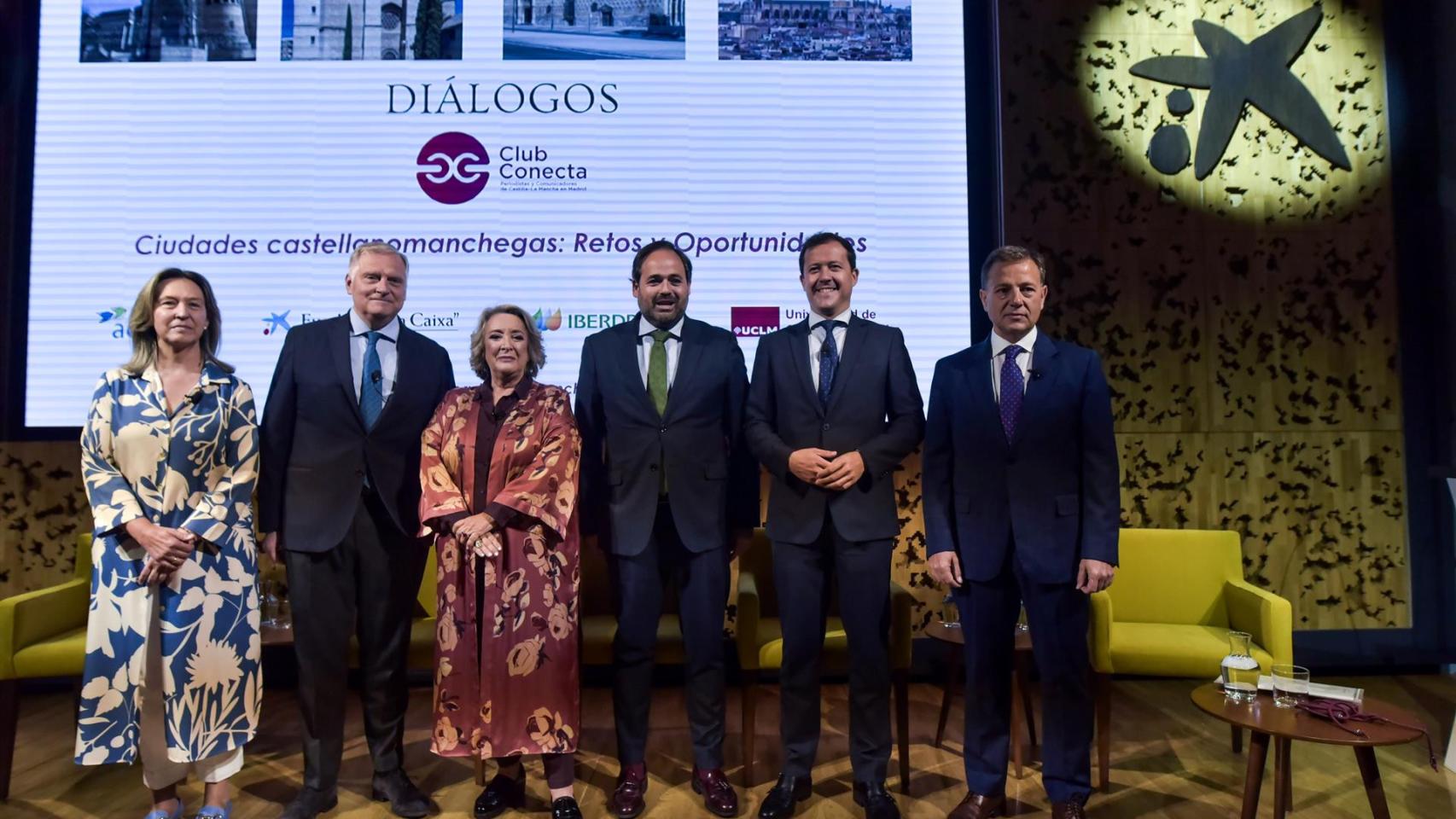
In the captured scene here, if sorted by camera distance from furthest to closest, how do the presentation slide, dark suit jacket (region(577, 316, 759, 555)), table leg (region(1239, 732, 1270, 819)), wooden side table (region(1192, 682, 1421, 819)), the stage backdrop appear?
the stage backdrop
the presentation slide
dark suit jacket (region(577, 316, 759, 555))
table leg (region(1239, 732, 1270, 819))
wooden side table (region(1192, 682, 1421, 819))

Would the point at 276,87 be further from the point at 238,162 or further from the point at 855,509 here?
the point at 855,509

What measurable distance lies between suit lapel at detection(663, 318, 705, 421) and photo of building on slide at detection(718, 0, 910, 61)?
6.30ft

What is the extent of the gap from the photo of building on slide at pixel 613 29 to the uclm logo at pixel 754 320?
1235 mm

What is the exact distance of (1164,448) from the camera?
14.0 ft

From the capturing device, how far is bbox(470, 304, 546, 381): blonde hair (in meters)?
2.66

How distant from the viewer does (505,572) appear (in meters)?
2.56

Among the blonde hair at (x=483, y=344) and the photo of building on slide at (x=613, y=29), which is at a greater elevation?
the photo of building on slide at (x=613, y=29)

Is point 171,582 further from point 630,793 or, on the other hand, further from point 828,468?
point 828,468

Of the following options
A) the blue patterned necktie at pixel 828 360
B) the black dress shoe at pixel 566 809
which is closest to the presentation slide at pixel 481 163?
the blue patterned necktie at pixel 828 360

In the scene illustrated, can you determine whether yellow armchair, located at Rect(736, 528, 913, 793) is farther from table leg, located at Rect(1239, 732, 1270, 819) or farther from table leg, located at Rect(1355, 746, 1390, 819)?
table leg, located at Rect(1355, 746, 1390, 819)

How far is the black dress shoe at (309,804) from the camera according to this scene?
262 centimetres

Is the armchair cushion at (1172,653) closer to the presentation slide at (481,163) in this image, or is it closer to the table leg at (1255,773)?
the table leg at (1255,773)

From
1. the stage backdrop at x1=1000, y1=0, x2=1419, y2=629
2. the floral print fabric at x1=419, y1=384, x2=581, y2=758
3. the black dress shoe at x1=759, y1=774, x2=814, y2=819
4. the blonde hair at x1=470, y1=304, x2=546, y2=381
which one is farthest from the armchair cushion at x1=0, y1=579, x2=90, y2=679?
the stage backdrop at x1=1000, y1=0, x2=1419, y2=629

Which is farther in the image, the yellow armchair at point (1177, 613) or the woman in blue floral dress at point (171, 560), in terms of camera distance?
the yellow armchair at point (1177, 613)
